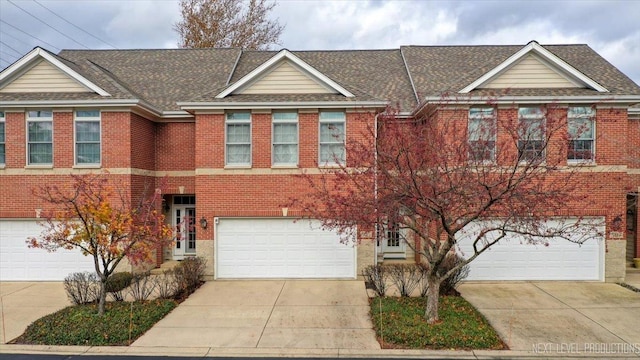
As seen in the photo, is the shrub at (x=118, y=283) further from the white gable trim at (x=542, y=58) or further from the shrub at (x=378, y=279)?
the white gable trim at (x=542, y=58)

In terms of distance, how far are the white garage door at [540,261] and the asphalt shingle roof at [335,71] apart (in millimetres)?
4965

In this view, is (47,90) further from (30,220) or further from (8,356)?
(8,356)

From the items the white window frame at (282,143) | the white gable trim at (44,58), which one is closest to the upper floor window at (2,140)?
the white gable trim at (44,58)

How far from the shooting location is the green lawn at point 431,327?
24.1 feet

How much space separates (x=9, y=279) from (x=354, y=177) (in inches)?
501

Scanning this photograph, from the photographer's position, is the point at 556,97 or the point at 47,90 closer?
the point at 556,97

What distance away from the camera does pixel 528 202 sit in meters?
7.11

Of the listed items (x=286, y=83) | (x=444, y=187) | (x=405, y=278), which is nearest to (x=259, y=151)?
(x=286, y=83)

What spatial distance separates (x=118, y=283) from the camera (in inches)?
440

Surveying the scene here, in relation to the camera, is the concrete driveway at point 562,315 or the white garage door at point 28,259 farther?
the white garage door at point 28,259

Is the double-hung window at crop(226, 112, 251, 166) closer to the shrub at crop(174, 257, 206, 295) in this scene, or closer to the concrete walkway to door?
the shrub at crop(174, 257, 206, 295)

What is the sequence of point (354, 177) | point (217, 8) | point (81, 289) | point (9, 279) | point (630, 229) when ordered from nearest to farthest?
point (354, 177) < point (81, 289) < point (9, 279) < point (630, 229) < point (217, 8)

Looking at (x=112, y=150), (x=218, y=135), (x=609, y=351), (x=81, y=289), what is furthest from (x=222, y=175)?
(x=609, y=351)

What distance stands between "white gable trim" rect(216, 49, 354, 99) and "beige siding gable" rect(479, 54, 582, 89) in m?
4.93
